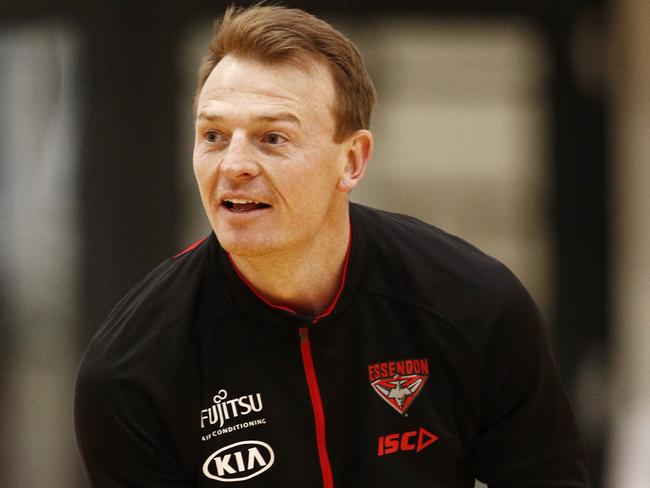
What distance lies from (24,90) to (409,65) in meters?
2.00

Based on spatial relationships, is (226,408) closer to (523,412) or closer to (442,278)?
(442,278)

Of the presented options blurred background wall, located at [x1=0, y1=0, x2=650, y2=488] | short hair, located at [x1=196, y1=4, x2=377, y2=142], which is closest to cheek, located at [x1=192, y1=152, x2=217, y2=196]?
short hair, located at [x1=196, y1=4, x2=377, y2=142]

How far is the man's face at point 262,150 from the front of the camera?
9.75 ft

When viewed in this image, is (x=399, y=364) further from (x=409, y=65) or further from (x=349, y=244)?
(x=409, y=65)

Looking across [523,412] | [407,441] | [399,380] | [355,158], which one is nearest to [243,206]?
[355,158]

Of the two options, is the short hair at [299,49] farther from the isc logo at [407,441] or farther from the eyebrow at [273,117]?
the isc logo at [407,441]

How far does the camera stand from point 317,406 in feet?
10.3

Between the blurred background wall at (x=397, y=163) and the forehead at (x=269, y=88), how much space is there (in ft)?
11.8

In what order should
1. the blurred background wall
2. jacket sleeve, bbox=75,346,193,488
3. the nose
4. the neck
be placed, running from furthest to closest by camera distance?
the blurred background wall → the neck → jacket sleeve, bbox=75,346,193,488 → the nose

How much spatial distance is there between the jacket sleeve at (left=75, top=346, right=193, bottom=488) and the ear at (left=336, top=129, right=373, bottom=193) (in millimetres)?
696

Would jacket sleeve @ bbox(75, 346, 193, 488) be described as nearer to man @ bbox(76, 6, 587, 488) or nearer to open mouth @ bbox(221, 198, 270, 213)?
man @ bbox(76, 6, 587, 488)

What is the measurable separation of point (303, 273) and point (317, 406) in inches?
13.0

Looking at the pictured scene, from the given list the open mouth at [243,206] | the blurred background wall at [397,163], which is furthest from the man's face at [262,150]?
the blurred background wall at [397,163]

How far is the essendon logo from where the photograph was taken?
10.4ft
